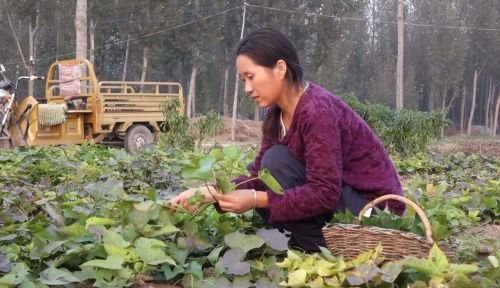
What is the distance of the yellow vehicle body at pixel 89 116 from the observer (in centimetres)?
898

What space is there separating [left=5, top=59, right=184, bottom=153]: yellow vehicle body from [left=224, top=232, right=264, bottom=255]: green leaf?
6807 mm

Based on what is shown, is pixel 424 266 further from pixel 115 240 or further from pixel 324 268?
pixel 115 240

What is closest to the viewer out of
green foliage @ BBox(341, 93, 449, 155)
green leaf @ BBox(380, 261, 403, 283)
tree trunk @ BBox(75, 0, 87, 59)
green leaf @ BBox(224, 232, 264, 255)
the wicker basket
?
green leaf @ BBox(380, 261, 403, 283)

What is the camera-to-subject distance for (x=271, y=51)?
88.4 inches

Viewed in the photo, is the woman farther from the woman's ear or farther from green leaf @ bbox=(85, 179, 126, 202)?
green leaf @ bbox=(85, 179, 126, 202)

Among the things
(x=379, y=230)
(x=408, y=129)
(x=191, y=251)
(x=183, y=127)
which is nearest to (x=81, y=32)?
(x=183, y=127)

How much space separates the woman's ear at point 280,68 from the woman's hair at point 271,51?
0.04 feet

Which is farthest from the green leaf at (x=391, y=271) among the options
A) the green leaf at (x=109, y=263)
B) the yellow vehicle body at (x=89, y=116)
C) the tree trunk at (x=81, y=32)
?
the tree trunk at (x=81, y=32)

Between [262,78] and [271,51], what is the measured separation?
0.10 metres

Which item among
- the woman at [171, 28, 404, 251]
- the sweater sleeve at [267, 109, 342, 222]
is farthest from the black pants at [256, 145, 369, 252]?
the sweater sleeve at [267, 109, 342, 222]

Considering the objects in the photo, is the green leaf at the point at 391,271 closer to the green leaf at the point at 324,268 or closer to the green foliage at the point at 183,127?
the green leaf at the point at 324,268

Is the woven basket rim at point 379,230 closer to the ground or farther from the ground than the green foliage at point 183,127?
farther from the ground

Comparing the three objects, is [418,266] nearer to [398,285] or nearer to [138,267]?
[398,285]

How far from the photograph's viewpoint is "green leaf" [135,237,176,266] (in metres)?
1.99
